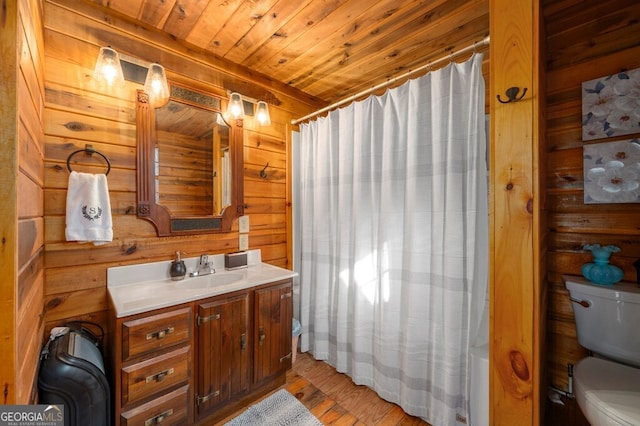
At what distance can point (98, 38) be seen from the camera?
1.44m

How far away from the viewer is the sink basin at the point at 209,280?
164 cm

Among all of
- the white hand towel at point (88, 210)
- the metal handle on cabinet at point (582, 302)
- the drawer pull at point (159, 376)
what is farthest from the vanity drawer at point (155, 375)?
the metal handle on cabinet at point (582, 302)

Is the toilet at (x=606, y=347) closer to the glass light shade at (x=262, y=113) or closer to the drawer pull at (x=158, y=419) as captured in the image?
the drawer pull at (x=158, y=419)

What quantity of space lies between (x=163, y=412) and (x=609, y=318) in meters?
2.26

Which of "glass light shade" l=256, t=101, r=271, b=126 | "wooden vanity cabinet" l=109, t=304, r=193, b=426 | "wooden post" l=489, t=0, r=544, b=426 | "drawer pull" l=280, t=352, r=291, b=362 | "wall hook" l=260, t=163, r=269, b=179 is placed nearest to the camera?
"wooden post" l=489, t=0, r=544, b=426

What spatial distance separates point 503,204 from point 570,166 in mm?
923

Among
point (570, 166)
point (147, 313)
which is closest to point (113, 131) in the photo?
point (147, 313)

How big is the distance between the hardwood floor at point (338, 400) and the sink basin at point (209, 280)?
81 centimetres

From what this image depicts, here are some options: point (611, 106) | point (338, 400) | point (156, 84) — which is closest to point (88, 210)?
point (156, 84)

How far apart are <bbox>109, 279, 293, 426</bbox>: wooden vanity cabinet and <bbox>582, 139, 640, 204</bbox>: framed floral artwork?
1.88m

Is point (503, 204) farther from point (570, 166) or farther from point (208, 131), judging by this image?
point (208, 131)

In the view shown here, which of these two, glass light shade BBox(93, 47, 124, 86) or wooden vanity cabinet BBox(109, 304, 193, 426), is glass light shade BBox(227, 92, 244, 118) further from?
wooden vanity cabinet BBox(109, 304, 193, 426)

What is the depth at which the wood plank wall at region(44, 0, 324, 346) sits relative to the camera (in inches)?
51.4

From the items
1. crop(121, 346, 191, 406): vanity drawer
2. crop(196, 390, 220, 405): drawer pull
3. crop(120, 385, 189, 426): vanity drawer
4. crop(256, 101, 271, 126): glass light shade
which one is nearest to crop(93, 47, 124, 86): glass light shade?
crop(256, 101, 271, 126): glass light shade
